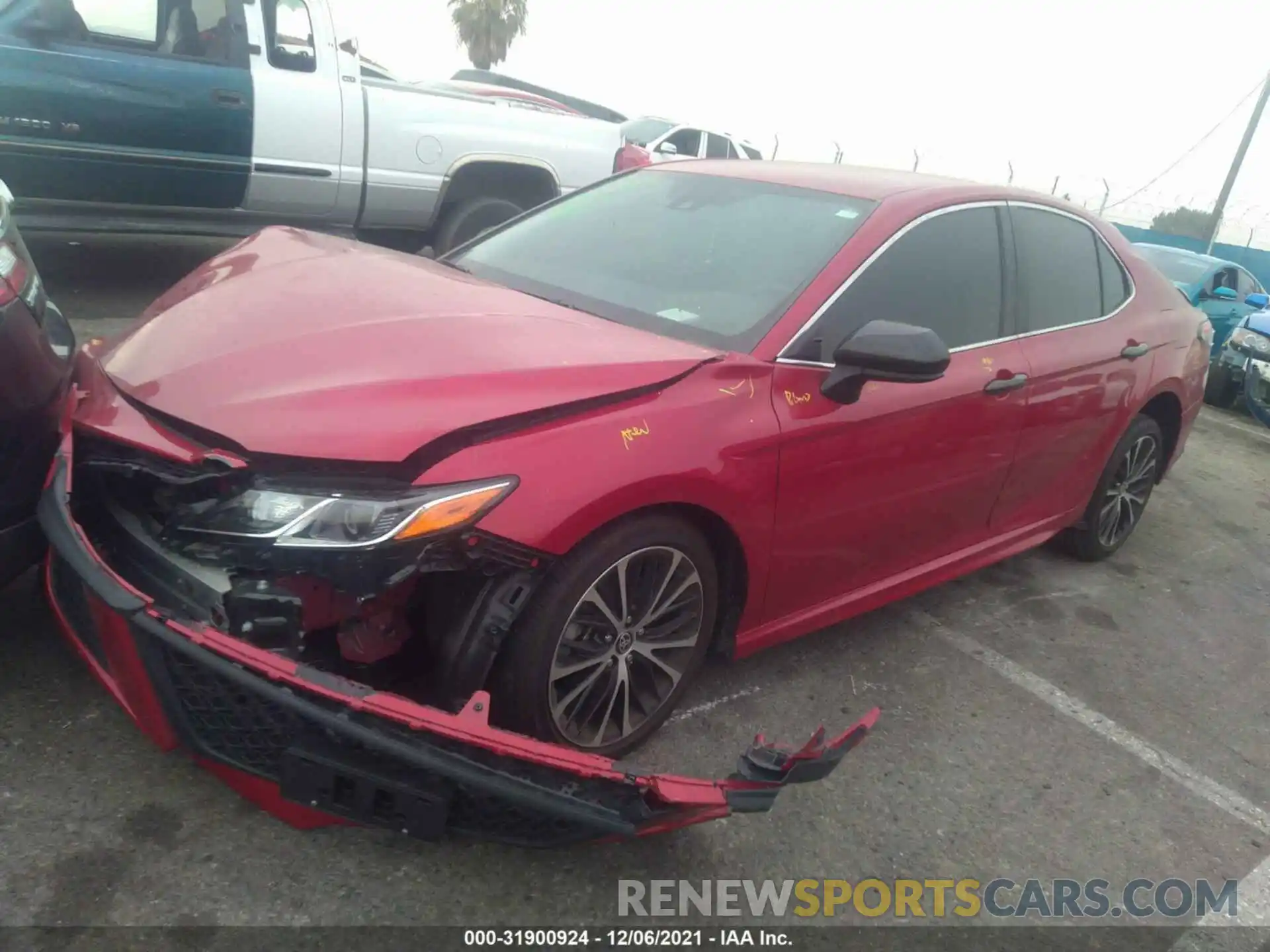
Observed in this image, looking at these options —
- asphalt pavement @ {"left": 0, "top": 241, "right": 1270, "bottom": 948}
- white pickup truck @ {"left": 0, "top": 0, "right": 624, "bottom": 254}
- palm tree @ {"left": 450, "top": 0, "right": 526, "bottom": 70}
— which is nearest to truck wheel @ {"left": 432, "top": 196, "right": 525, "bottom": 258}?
white pickup truck @ {"left": 0, "top": 0, "right": 624, "bottom": 254}

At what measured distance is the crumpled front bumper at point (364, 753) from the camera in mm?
1913

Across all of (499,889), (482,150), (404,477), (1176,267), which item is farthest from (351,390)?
(1176,267)

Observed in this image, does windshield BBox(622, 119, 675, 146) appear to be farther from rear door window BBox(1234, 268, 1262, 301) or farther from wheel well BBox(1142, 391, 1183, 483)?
wheel well BBox(1142, 391, 1183, 483)

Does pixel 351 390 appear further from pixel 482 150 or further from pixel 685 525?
pixel 482 150

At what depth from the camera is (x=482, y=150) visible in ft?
23.0

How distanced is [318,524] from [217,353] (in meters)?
0.61

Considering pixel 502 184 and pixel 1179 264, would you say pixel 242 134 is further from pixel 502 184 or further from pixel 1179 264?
pixel 1179 264

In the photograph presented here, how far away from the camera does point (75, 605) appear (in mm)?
2275

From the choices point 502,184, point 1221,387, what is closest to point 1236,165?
point 1221,387

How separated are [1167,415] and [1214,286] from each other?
23.5 feet

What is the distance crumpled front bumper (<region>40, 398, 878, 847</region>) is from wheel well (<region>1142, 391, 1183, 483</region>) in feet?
10.0

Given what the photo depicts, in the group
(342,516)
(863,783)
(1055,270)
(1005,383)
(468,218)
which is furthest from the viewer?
(468,218)

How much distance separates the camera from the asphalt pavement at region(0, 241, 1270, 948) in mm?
2152

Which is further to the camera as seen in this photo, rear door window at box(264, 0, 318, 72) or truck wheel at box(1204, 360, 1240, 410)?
truck wheel at box(1204, 360, 1240, 410)
